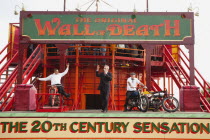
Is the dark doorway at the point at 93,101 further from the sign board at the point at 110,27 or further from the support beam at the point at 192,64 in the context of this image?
the support beam at the point at 192,64

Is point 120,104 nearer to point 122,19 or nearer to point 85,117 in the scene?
point 122,19

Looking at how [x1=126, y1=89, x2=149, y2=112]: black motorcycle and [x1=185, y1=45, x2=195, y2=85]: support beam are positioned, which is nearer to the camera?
[x1=126, y1=89, x2=149, y2=112]: black motorcycle

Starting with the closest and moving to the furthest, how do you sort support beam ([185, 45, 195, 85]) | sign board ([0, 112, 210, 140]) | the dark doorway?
sign board ([0, 112, 210, 140]), support beam ([185, 45, 195, 85]), the dark doorway

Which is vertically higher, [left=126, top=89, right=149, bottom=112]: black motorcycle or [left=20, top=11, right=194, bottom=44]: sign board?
[left=20, top=11, right=194, bottom=44]: sign board

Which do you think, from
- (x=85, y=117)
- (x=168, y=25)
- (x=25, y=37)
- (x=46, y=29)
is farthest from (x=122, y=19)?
(x=85, y=117)

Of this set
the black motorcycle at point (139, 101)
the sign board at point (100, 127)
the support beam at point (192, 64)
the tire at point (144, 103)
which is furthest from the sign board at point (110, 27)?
the sign board at point (100, 127)

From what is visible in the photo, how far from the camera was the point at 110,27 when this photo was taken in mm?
13148

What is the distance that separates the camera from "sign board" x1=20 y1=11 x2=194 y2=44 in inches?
515

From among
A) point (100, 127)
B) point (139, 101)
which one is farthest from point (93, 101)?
point (100, 127)

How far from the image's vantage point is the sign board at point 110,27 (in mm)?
13078

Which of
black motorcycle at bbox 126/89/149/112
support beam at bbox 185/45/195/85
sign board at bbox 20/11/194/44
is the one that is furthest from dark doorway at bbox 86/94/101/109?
support beam at bbox 185/45/195/85

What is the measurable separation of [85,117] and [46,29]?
531 centimetres

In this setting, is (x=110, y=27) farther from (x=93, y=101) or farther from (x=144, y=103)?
(x=93, y=101)

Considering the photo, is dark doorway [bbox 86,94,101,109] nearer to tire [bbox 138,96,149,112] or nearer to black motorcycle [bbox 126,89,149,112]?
black motorcycle [bbox 126,89,149,112]
